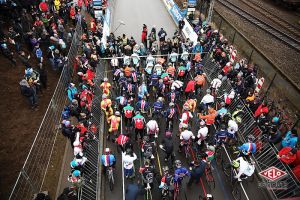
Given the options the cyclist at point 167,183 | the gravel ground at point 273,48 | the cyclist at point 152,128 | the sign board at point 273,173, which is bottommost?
the sign board at point 273,173

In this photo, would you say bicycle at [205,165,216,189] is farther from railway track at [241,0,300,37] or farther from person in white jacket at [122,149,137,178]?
railway track at [241,0,300,37]

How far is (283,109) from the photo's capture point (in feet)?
55.1

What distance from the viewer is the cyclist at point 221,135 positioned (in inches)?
484

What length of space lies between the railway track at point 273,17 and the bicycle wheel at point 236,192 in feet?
56.2

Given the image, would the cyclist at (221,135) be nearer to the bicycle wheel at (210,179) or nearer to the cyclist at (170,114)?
the bicycle wheel at (210,179)

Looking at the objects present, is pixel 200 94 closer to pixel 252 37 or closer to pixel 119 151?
pixel 119 151

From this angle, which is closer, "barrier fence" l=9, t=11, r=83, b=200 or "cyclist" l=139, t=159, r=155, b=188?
"barrier fence" l=9, t=11, r=83, b=200

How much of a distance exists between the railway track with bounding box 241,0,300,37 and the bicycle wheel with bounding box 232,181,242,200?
1714 centimetres

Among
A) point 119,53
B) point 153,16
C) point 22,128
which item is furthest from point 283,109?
point 153,16

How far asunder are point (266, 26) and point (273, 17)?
9.59 ft

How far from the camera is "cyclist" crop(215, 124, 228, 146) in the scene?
484 inches

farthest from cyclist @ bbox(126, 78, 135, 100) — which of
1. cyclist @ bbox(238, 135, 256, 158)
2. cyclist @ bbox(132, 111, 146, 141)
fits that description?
cyclist @ bbox(238, 135, 256, 158)

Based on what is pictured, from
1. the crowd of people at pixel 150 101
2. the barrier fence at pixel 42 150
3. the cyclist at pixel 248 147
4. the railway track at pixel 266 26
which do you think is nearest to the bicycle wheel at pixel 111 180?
the crowd of people at pixel 150 101

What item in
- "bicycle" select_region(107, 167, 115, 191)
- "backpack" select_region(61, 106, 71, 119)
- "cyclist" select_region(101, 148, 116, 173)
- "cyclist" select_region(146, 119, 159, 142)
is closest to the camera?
"cyclist" select_region(101, 148, 116, 173)
